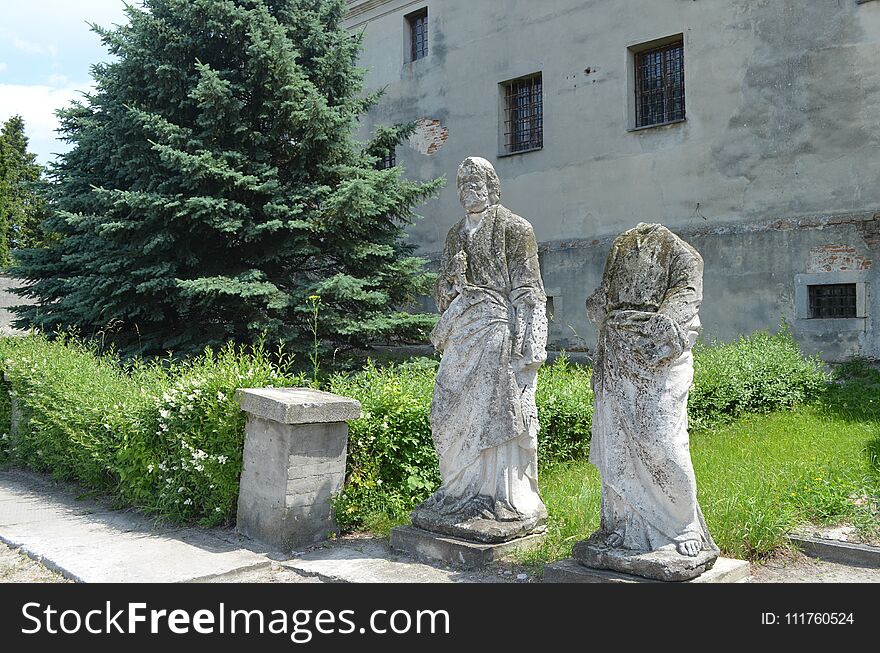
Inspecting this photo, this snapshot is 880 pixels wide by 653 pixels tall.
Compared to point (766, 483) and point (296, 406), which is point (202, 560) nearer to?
point (296, 406)

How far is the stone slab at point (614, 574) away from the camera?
4277 mm

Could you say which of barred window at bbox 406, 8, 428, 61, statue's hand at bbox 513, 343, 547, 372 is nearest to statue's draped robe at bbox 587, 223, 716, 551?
statue's hand at bbox 513, 343, 547, 372

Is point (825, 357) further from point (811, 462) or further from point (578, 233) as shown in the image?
point (811, 462)

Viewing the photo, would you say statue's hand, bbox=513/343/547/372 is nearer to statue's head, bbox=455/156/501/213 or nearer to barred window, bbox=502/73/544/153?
statue's head, bbox=455/156/501/213

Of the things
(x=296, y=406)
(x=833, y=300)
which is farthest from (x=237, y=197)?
(x=833, y=300)

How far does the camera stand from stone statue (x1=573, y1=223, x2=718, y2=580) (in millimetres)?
4219

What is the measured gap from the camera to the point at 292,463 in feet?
18.9

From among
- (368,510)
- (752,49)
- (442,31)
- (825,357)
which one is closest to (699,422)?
(825,357)

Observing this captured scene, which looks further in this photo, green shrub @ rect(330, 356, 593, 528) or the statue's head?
green shrub @ rect(330, 356, 593, 528)

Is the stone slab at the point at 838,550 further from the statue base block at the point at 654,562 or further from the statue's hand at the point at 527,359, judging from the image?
the statue's hand at the point at 527,359

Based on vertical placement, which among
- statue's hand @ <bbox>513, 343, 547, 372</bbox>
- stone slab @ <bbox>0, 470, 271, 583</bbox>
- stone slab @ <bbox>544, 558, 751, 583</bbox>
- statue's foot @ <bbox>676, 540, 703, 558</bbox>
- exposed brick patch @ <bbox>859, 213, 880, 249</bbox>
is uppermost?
exposed brick patch @ <bbox>859, 213, 880, 249</bbox>

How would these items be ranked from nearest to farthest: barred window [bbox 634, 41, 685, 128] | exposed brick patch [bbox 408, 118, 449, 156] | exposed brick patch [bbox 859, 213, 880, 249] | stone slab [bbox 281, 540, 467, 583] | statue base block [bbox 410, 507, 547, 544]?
1. stone slab [bbox 281, 540, 467, 583]
2. statue base block [bbox 410, 507, 547, 544]
3. exposed brick patch [bbox 859, 213, 880, 249]
4. barred window [bbox 634, 41, 685, 128]
5. exposed brick patch [bbox 408, 118, 449, 156]

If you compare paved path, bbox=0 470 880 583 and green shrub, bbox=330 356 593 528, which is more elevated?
green shrub, bbox=330 356 593 528

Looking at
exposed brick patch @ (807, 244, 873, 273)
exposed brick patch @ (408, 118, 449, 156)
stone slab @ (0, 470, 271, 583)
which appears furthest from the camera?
exposed brick patch @ (408, 118, 449, 156)
